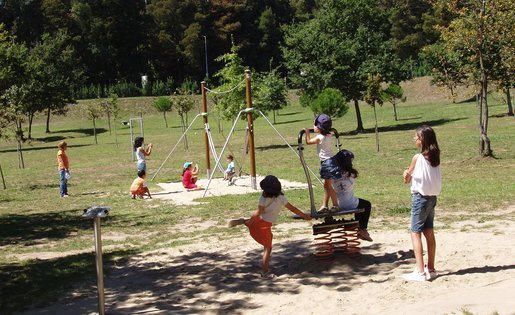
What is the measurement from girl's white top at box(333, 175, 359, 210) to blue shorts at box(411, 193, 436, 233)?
113cm

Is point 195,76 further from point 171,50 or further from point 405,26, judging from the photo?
point 405,26

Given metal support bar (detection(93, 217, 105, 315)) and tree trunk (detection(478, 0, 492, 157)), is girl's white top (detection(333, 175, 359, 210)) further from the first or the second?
tree trunk (detection(478, 0, 492, 157))

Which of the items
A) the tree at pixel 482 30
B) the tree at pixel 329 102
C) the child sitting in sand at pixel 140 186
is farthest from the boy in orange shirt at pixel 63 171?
the tree at pixel 329 102

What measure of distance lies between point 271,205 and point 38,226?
725 cm

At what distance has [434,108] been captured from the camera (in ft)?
158

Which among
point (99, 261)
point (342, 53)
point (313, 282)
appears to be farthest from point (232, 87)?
point (99, 261)

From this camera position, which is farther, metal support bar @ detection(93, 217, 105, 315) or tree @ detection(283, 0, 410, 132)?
tree @ detection(283, 0, 410, 132)

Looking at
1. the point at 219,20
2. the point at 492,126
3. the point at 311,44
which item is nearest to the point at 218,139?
the point at 311,44

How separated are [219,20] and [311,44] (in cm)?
4417

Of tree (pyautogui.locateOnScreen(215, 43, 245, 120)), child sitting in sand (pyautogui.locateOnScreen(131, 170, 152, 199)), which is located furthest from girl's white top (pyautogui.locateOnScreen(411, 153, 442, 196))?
tree (pyautogui.locateOnScreen(215, 43, 245, 120))

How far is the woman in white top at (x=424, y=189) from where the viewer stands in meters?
6.83

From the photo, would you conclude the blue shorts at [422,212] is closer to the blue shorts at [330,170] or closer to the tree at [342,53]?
the blue shorts at [330,170]

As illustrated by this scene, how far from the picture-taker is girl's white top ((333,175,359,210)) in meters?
8.01

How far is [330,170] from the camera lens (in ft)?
26.6
